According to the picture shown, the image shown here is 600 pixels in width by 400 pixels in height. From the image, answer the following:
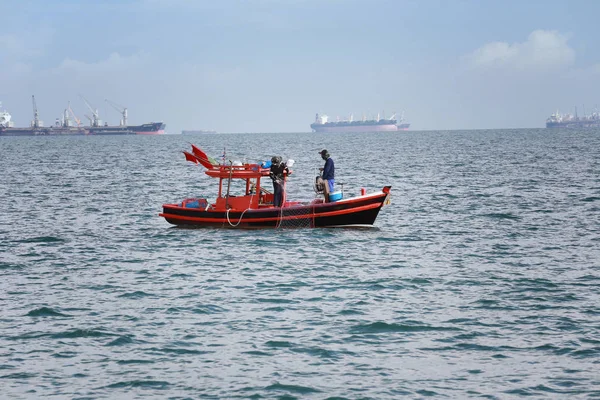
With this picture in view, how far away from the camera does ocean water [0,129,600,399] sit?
1464cm

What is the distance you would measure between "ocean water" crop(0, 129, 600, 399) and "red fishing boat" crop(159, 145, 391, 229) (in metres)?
0.54

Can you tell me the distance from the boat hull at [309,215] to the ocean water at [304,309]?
1.46 ft

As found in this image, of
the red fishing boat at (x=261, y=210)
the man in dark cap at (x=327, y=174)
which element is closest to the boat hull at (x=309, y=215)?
the red fishing boat at (x=261, y=210)

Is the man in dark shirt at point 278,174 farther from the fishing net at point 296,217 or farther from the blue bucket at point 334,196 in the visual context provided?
the blue bucket at point 334,196

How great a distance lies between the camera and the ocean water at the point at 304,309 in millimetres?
14641

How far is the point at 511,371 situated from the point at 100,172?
6574 centimetres

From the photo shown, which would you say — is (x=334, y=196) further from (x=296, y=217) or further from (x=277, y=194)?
(x=277, y=194)

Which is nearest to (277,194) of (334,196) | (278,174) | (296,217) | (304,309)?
(278,174)

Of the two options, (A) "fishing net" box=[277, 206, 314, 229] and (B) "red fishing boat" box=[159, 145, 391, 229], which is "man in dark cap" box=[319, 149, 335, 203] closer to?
(B) "red fishing boat" box=[159, 145, 391, 229]

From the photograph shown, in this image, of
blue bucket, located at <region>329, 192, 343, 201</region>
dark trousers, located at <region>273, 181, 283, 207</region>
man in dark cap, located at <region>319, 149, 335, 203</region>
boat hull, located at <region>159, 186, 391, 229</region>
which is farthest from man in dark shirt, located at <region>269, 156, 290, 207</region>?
blue bucket, located at <region>329, 192, 343, 201</region>

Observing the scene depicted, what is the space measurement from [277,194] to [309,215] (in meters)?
1.44

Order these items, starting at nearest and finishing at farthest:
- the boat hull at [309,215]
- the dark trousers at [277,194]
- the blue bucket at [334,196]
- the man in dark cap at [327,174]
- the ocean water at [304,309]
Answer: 1. the ocean water at [304,309]
2. the man in dark cap at [327,174]
3. the boat hull at [309,215]
4. the blue bucket at [334,196]
5. the dark trousers at [277,194]

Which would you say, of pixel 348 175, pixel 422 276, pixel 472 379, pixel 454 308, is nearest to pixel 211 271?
pixel 422 276

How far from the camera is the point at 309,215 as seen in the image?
3102cm
